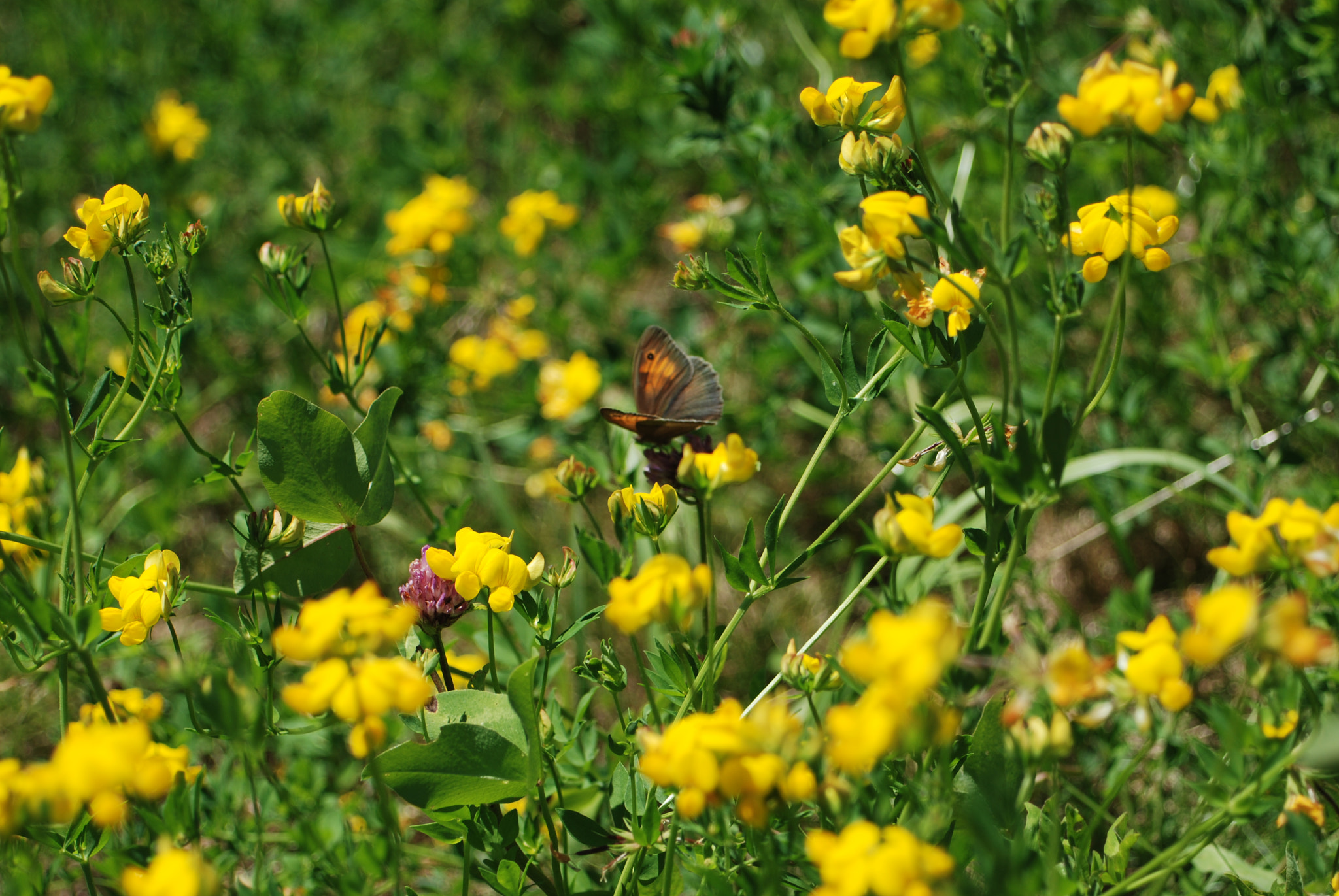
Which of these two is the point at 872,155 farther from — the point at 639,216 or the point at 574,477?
the point at 639,216

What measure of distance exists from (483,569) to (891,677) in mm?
754

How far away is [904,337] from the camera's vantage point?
4.91 ft

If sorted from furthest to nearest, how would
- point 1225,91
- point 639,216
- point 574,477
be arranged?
1. point 639,216
2. point 1225,91
3. point 574,477

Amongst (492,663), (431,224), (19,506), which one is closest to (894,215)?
(492,663)

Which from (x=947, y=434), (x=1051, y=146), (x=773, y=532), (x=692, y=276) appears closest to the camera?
(x=947, y=434)

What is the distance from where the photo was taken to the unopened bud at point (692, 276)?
5.58 feet

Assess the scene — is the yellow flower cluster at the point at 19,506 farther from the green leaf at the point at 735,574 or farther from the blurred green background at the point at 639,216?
the green leaf at the point at 735,574

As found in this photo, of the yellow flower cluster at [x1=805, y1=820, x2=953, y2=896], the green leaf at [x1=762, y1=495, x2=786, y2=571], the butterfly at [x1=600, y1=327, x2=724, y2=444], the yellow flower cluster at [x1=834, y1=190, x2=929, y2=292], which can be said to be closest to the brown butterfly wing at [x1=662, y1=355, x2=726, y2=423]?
the butterfly at [x1=600, y1=327, x2=724, y2=444]

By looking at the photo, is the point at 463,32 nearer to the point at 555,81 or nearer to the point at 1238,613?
the point at 555,81

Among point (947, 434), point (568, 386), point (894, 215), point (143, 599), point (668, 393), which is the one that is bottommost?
point (947, 434)

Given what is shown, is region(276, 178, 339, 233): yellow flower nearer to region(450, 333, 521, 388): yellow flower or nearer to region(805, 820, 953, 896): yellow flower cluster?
region(450, 333, 521, 388): yellow flower

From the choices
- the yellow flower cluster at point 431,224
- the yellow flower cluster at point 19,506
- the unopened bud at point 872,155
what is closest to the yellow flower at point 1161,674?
the unopened bud at point 872,155

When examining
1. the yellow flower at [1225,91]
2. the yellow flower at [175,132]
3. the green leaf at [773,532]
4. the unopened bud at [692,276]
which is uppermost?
the yellow flower at [175,132]

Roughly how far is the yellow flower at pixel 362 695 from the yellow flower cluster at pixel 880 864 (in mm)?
512
